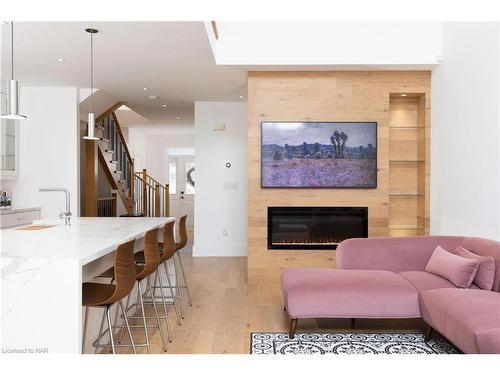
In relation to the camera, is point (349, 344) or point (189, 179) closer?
point (349, 344)

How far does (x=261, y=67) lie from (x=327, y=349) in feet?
10.7

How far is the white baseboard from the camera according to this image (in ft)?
23.3

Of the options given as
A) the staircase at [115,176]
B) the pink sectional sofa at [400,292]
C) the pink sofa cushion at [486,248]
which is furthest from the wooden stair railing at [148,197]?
the pink sofa cushion at [486,248]

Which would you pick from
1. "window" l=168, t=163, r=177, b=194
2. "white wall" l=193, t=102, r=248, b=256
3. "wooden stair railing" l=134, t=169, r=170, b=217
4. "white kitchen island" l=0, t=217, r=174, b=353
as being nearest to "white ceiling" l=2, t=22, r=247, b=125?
"white wall" l=193, t=102, r=248, b=256

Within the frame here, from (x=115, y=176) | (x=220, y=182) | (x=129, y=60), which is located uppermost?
(x=129, y=60)

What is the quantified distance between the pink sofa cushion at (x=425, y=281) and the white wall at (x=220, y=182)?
3.71 m

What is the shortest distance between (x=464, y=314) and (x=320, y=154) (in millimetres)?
2927

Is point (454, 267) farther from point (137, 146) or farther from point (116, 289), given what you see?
point (137, 146)

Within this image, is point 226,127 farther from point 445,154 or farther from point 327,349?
point 327,349

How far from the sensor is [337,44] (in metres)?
4.97

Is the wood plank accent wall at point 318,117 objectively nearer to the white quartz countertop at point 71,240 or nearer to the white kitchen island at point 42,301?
the white quartz countertop at point 71,240

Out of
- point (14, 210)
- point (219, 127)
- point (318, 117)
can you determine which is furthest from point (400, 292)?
point (14, 210)

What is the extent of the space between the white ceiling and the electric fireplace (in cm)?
185

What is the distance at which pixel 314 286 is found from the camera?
3.33 meters
